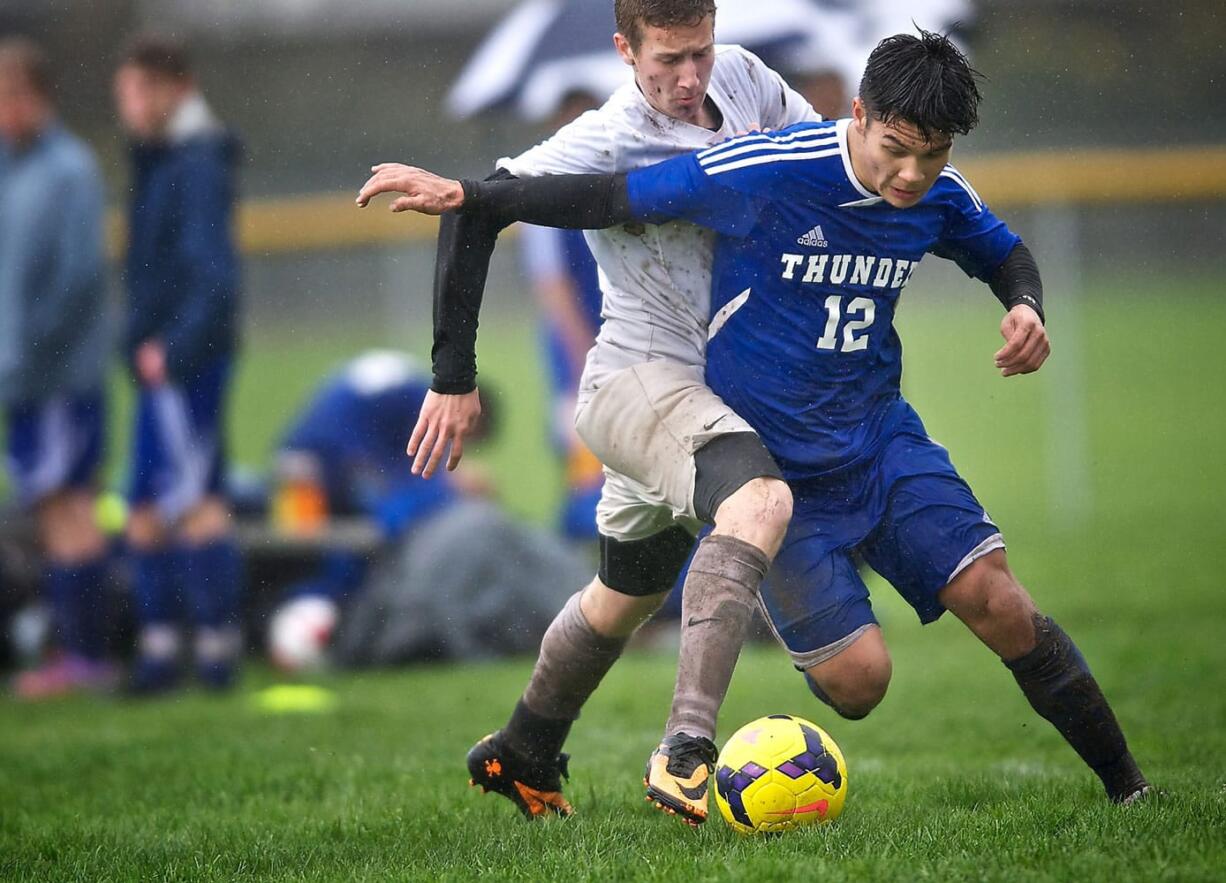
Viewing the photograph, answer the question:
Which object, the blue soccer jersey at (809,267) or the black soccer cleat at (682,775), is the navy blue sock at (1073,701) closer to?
the blue soccer jersey at (809,267)

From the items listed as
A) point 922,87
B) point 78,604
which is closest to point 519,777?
point 922,87

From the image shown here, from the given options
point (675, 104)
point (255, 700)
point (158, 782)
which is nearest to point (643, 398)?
point (675, 104)

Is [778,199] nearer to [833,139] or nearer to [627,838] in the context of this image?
[833,139]

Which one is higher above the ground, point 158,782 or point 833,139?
point 833,139

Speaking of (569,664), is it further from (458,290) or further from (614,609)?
(458,290)

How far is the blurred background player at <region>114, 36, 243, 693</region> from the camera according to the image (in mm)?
7598

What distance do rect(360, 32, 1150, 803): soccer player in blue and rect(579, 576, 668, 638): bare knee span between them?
0.37 m

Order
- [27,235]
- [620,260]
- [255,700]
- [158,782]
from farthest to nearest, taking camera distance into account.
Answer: [27,235] → [255,700] → [158,782] → [620,260]

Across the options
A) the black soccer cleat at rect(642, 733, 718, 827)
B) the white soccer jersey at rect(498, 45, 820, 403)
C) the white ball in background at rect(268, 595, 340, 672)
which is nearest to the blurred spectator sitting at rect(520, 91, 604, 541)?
the white ball in background at rect(268, 595, 340, 672)

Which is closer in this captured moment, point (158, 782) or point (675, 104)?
point (675, 104)

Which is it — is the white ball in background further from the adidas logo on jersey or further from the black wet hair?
the black wet hair

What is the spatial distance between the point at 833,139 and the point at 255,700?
440 cm

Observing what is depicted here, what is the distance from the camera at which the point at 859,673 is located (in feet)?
13.4

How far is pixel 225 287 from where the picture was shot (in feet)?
25.1
